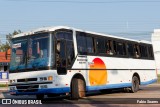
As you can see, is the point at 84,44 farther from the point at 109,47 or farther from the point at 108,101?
the point at 108,101

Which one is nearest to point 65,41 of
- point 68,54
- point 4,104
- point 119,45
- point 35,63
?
point 68,54

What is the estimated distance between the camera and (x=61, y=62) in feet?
53.0

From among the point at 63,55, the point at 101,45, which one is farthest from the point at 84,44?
the point at 63,55

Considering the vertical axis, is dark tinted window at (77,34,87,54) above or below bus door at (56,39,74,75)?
above

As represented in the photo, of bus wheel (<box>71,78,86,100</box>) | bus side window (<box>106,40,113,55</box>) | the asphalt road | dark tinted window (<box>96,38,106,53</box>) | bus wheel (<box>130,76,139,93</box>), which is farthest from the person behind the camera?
bus wheel (<box>130,76,139,93</box>)

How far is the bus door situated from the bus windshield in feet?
1.73

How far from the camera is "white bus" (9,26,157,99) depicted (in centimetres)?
1588

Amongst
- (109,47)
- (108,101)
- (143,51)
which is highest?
(143,51)

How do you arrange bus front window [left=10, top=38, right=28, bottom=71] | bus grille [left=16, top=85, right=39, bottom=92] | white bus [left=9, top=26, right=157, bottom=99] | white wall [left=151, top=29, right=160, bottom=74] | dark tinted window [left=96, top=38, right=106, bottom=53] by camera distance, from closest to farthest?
white bus [left=9, top=26, right=157, bottom=99] → bus grille [left=16, top=85, right=39, bottom=92] → bus front window [left=10, top=38, right=28, bottom=71] → dark tinted window [left=96, top=38, right=106, bottom=53] → white wall [left=151, top=29, right=160, bottom=74]

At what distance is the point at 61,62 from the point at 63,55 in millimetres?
373

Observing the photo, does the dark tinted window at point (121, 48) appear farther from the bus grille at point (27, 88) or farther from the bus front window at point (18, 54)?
the bus grille at point (27, 88)

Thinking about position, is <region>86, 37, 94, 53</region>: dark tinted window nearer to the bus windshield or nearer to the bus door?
the bus door

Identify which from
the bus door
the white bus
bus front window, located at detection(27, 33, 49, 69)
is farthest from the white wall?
bus front window, located at detection(27, 33, 49, 69)

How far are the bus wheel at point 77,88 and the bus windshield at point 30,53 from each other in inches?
72.4
